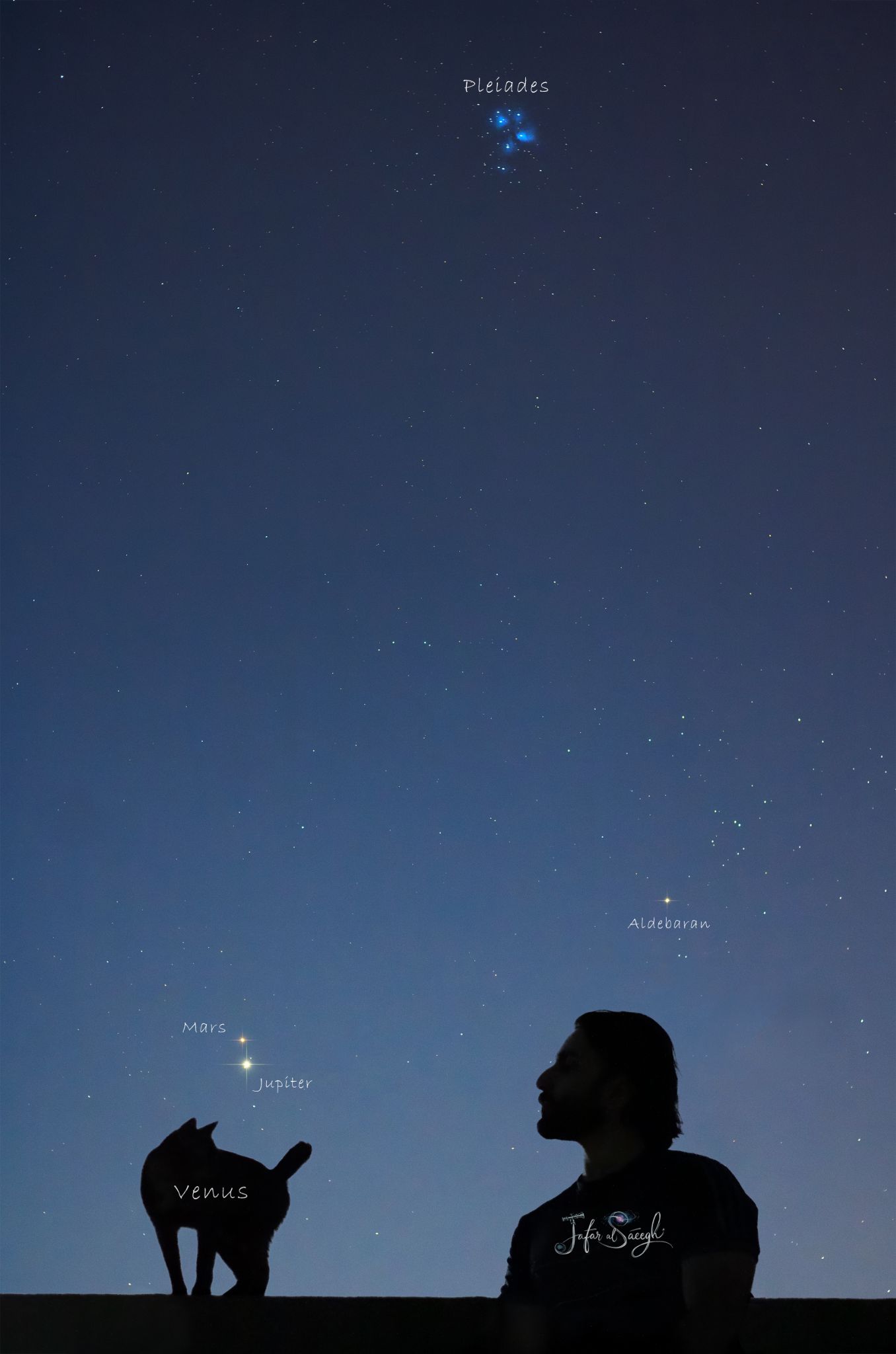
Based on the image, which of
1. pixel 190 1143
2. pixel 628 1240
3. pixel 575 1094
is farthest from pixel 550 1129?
pixel 190 1143

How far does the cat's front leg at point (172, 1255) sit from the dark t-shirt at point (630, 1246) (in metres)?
0.46

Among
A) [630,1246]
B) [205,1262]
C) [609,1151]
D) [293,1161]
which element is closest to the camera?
[630,1246]

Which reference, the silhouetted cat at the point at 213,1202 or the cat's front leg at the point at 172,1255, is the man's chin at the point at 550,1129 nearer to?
the silhouetted cat at the point at 213,1202

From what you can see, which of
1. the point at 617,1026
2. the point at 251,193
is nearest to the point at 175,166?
the point at 251,193

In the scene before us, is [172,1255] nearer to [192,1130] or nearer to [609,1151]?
[192,1130]

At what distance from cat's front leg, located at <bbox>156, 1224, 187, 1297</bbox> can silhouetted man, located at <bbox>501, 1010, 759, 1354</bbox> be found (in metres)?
0.46

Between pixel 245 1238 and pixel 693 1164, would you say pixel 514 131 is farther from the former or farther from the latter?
pixel 245 1238

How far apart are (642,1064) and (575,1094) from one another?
10 centimetres

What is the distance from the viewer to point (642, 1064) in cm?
143

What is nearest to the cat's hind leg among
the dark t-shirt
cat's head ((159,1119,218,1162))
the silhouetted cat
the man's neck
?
the silhouetted cat

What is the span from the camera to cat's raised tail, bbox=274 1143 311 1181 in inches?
61.3

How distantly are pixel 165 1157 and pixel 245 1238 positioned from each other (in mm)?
160

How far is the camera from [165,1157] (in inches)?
60.9

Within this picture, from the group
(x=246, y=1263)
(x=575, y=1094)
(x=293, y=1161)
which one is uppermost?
(x=575, y=1094)
